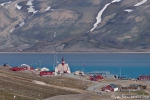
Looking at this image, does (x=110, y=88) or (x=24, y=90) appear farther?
(x=110, y=88)

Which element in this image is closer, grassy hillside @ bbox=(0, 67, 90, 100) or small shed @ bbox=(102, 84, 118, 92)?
grassy hillside @ bbox=(0, 67, 90, 100)

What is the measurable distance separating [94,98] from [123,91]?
18758 millimetres

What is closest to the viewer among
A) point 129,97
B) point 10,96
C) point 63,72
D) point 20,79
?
point 10,96

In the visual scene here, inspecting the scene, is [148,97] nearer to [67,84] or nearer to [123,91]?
[123,91]

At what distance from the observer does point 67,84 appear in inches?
3888

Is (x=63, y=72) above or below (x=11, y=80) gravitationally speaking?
above

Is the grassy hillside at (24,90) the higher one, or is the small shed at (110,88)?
the small shed at (110,88)

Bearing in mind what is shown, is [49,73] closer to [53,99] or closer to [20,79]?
[20,79]

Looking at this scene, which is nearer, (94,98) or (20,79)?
(94,98)

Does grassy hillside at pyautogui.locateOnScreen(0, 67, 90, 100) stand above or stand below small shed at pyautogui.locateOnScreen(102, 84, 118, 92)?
below

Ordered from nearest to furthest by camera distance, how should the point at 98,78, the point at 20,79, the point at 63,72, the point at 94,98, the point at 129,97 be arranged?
the point at 94,98 → the point at 129,97 → the point at 20,79 → the point at 98,78 → the point at 63,72

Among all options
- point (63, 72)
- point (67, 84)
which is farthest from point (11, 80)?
point (63, 72)

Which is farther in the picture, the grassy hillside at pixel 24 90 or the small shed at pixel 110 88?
the small shed at pixel 110 88

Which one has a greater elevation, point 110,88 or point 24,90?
point 110,88
